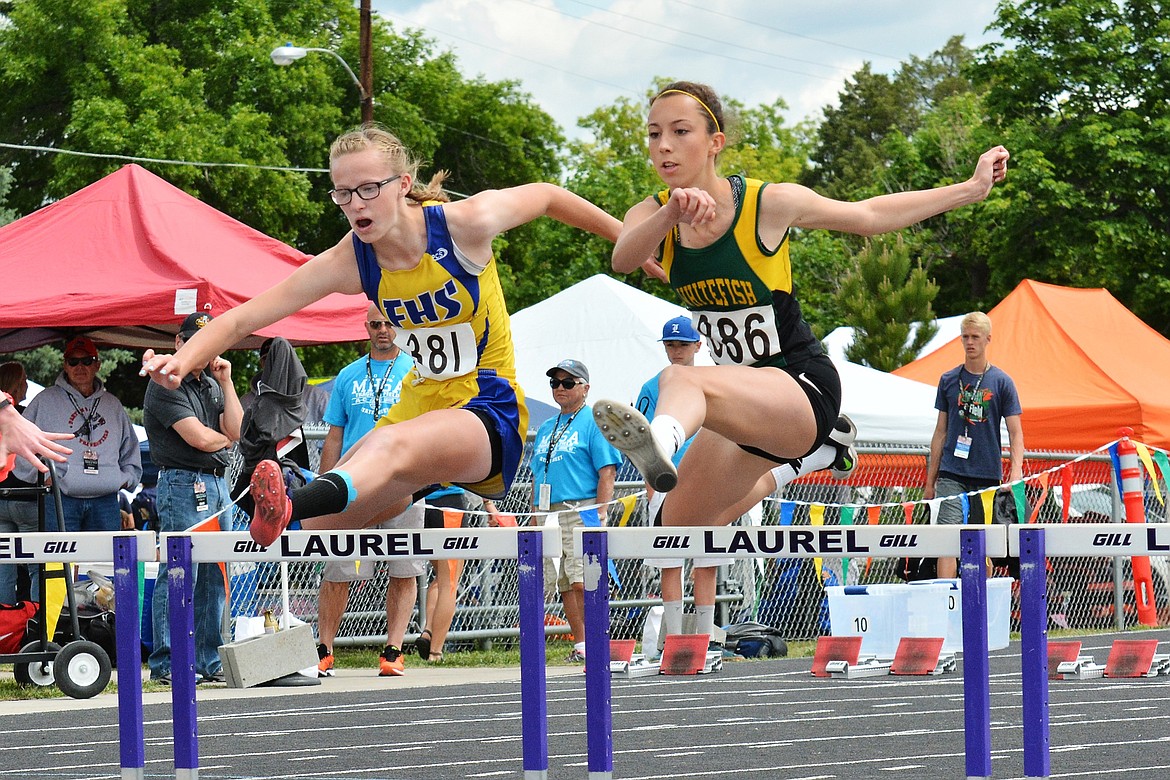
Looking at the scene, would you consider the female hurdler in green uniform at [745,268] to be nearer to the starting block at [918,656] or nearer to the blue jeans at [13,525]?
the starting block at [918,656]

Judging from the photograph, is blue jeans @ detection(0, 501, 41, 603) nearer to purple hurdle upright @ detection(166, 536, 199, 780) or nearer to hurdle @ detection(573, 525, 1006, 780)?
purple hurdle upright @ detection(166, 536, 199, 780)

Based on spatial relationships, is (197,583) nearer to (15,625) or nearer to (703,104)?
(15,625)

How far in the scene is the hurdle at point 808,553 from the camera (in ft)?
14.6

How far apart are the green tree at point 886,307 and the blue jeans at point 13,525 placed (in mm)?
23346

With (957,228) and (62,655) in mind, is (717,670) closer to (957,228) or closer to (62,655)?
(62,655)

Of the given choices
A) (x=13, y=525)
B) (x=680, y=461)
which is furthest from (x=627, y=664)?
(x=680, y=461)

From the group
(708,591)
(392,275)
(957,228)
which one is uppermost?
(957,228)

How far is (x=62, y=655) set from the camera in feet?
27.1

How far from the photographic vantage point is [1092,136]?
31.8m

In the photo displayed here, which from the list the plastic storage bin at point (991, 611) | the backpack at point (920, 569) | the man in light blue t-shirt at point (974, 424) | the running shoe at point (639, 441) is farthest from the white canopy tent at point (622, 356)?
the running shoe at point (639, 441)

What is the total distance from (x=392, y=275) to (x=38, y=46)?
31556 mm

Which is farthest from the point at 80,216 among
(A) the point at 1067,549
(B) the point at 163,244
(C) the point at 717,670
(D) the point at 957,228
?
(D) the point at 957,228

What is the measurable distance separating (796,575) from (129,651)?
762 cm

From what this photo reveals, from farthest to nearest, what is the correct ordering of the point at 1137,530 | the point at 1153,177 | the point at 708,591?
the point at 1153,177
the point at 708,591
the point at 1137,530
